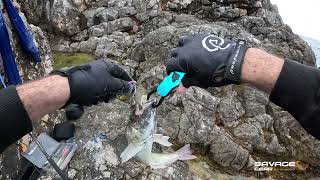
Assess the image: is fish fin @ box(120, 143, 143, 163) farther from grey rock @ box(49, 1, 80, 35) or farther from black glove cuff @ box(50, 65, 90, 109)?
grey rock @ box(49, 1, 80, 35)

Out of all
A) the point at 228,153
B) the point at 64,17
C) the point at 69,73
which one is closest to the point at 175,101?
the point at 228,153

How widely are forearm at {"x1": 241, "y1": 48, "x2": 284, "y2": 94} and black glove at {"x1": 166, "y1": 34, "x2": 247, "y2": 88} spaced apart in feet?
0.28

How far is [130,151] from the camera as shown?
795cm

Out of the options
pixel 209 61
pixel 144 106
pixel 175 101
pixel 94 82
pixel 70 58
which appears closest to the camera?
pixel 209 61

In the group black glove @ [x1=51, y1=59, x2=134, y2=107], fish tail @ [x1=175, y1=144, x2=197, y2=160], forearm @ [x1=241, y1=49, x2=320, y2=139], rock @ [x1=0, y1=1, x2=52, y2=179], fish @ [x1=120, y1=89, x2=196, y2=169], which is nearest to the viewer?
forearm @ [x1=241, y1=49, x2=320, y2=139]

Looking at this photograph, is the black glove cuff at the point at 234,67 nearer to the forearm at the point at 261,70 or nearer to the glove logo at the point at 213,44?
the forearm at the point at 261,70

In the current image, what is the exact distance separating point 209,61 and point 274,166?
6.36 m

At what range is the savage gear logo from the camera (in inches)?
384

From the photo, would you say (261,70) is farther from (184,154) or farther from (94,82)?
(184,154)

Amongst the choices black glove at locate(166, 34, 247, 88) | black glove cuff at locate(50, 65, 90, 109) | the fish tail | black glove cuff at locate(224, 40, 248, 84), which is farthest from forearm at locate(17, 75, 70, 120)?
the fish tail

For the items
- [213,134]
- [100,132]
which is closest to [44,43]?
[100,132]

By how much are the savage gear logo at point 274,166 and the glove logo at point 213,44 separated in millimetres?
5849

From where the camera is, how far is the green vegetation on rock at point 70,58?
14.6 metres

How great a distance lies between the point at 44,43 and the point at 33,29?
51 cm
